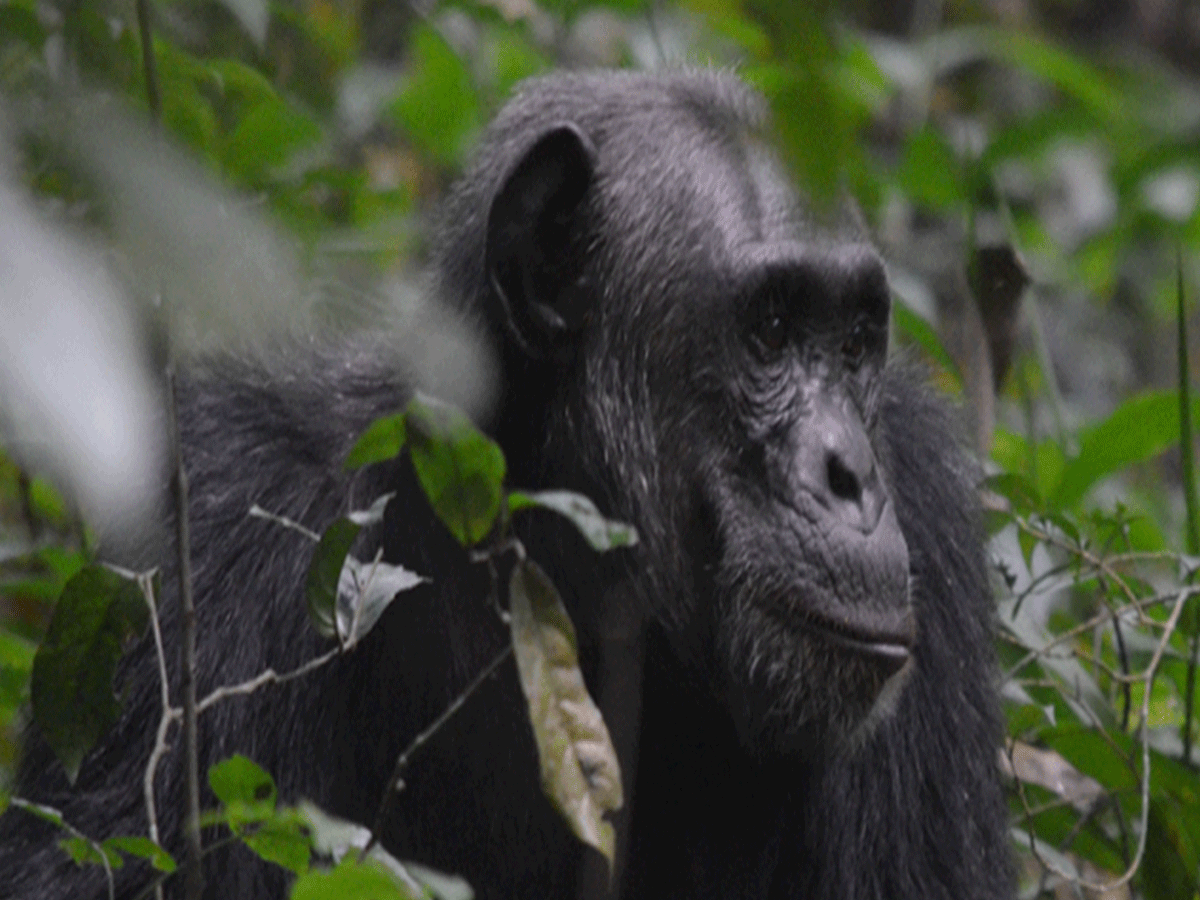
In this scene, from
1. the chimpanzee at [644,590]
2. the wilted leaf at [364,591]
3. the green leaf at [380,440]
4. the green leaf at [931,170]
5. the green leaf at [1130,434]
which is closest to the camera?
the green leaf at [380,440]

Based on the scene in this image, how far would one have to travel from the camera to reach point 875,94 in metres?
7.09

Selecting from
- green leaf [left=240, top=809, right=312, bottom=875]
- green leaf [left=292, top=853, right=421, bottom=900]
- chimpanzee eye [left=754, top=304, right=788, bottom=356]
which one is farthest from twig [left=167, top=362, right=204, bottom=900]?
chimpanzee eye [left=754, top=304, right=788, bottom=356]

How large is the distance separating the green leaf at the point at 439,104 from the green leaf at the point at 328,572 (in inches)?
165

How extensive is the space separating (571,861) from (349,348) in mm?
1334

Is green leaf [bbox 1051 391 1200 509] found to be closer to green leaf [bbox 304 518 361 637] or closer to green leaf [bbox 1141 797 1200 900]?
green leaf [bbox 1141 797 1200 900]

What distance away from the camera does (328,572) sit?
260 cm

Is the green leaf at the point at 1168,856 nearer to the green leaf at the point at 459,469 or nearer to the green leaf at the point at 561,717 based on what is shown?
the green leaf at the point at 561,717

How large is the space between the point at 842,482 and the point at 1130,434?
172 cm

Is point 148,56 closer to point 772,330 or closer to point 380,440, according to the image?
point 380,440


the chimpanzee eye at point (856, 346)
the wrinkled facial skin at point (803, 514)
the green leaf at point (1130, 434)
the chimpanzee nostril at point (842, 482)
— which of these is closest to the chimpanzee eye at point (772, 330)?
the wrinkled facial skin at point (803, 514)

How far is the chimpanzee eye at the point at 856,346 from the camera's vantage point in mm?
3520

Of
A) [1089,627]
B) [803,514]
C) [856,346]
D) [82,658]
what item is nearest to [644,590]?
[803,514]

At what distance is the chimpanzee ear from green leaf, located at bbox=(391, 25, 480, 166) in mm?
3086

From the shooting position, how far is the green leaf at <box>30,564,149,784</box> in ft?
8.59
